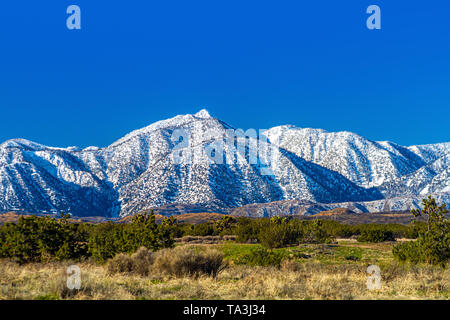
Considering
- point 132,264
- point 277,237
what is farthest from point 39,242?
point 277,237

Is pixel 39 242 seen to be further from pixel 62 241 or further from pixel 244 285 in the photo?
pixel 244 285

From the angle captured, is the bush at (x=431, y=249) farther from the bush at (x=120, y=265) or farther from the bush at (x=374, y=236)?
the bush at (x=374, y=236)

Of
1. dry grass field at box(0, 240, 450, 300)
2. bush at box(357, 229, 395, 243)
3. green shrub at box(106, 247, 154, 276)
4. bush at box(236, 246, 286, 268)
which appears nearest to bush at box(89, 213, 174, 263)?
green shrub at box(106, 247, 154, 276)

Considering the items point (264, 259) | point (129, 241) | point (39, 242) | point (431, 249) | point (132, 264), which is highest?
point (39, 242)

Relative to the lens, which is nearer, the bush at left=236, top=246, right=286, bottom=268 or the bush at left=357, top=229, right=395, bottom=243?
the bush at left=236, top=246, right=286, bottom=268

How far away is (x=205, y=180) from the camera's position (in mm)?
190875

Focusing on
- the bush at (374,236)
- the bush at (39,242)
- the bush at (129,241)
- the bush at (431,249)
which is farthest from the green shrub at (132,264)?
the bush at (374,236)

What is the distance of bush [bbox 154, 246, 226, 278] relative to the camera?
16078 millimetres

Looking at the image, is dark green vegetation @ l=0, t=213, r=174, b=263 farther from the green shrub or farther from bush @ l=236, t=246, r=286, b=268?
bush @ l=236, t=246, r=286, b=268

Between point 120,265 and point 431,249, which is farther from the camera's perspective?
point 431,249

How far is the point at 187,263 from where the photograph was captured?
53.6 ft

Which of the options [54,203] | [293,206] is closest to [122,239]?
[293,206]

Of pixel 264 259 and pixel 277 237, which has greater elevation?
pixel 264 259
